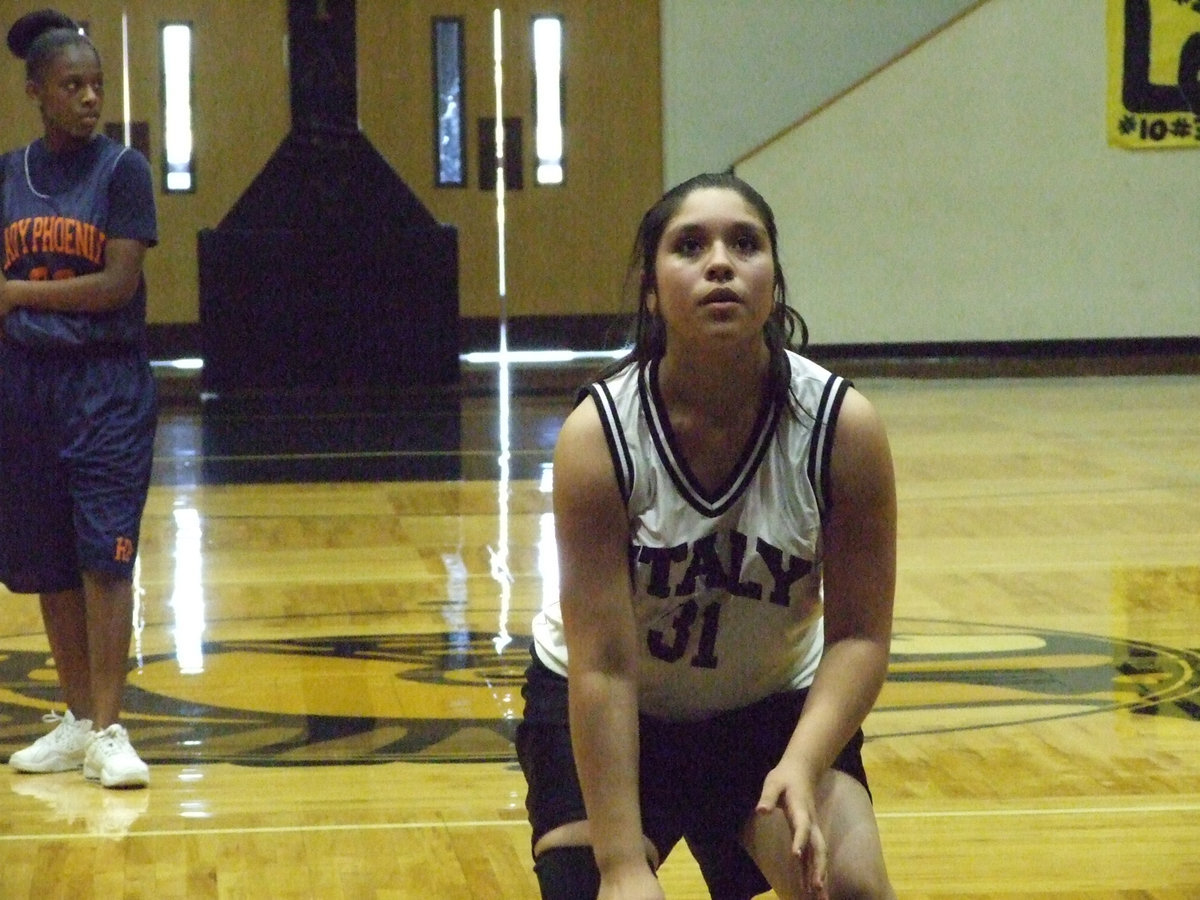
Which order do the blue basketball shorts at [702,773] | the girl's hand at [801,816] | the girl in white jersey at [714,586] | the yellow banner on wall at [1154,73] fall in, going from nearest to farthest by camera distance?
the girl's hand at [801,816], the girl in white jersey at [714,586], the blue basketball shorts at [702,773], the yellow banner on wall at [1154,73]

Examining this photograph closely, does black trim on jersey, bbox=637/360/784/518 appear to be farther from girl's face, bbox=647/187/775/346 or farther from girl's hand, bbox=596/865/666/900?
girl's hand, bbox=596/865/666/900

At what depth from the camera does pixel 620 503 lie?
2.15 m

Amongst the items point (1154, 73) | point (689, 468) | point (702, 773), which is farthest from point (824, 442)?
point (1154, 73)

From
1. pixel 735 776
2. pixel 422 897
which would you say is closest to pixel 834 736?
pixel 735 776

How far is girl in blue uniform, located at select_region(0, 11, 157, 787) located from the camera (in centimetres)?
369

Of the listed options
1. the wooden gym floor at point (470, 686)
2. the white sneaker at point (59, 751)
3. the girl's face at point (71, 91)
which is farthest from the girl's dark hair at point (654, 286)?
the white sneaker at point (59, 751)

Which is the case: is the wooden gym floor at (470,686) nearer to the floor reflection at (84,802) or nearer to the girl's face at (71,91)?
the floor reflection at (84,802)

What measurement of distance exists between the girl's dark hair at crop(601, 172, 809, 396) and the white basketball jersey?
0.04m

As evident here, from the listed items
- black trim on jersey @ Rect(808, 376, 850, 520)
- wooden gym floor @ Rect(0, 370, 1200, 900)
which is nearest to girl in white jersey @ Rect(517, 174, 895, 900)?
black trim on jersey @ Rect(808, 376, 850, 520)

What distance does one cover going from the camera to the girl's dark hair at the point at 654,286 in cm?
221

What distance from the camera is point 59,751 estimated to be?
382 cm

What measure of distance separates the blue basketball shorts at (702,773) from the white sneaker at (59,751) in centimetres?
180

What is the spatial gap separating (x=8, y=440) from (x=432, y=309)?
7114 mm

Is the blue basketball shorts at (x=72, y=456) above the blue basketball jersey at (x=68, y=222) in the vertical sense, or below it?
below
